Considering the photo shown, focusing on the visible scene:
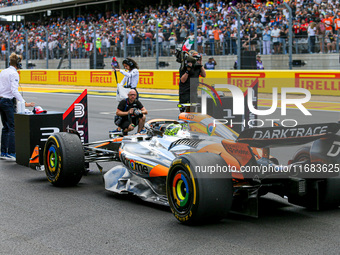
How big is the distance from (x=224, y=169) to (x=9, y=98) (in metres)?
5.33

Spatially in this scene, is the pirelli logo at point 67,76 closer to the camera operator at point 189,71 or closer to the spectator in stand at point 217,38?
the spectator in stand at point 217,38

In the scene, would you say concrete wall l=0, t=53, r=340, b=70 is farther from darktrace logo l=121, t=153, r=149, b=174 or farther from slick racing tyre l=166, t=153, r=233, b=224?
slick racing tyre l=166, t=153, r=233, b=224

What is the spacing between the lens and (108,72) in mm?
27531

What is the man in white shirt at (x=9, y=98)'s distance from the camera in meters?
8.95

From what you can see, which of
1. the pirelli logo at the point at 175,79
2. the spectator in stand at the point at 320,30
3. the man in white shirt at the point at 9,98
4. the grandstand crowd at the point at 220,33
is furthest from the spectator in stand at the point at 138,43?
the man in white shirt at the point at 9,98

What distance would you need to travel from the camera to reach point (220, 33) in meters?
23.8

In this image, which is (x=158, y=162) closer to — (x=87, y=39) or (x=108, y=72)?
(x=108, y=72)

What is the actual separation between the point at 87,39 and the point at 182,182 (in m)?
26.5

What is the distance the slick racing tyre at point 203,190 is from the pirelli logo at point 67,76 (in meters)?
25.7

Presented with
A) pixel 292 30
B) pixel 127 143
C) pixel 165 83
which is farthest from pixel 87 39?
pixel 127 143

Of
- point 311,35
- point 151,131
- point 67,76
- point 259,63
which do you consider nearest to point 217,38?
point 259,63

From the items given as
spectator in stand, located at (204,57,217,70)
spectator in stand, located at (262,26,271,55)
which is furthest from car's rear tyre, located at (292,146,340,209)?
spectator in stand, located at (204,57,217,70)

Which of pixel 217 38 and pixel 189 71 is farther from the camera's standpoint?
pixel 217 38

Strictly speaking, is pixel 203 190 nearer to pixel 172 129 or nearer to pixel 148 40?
pixel 172 129
